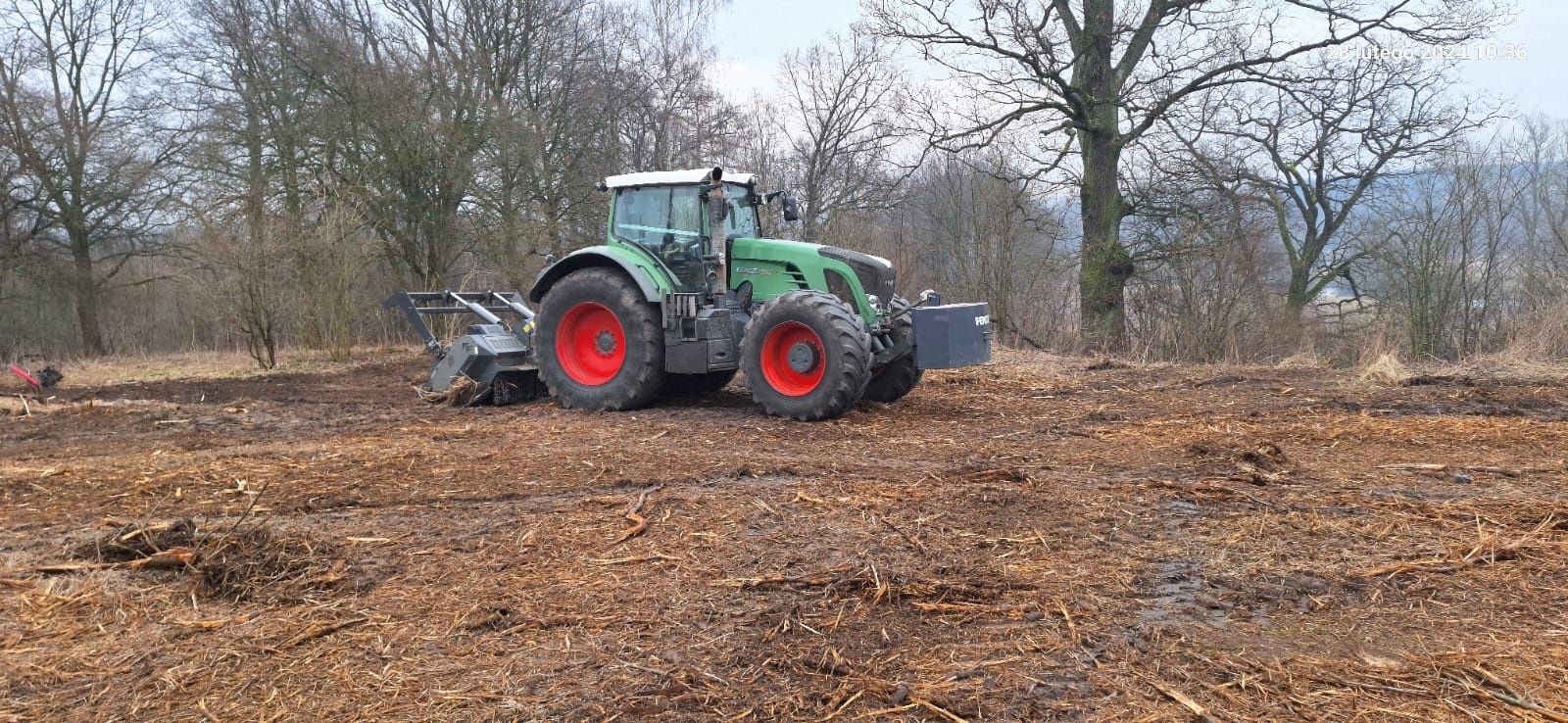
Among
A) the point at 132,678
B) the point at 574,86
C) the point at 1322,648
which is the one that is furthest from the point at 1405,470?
the point at 574,86

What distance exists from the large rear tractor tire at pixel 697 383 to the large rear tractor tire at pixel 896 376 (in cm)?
143

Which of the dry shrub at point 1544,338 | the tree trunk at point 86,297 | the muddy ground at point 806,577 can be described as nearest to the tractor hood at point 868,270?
the muddy ground at point 806,577

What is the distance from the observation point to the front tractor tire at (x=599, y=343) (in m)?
8.15

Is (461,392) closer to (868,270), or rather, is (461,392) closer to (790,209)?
(790,209)

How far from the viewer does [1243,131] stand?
15555 mm

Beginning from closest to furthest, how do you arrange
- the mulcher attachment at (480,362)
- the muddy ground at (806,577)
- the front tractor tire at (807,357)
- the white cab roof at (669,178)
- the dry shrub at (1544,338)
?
the muddy ground at (806,577)
the front tractor tire at (807,357)
the white cab roof at (669,178)
the mulcher attachment at (480,362)
the dry shrub at (1544,338)

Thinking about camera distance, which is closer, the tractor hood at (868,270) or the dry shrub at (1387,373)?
the tractor hood at (868,270)

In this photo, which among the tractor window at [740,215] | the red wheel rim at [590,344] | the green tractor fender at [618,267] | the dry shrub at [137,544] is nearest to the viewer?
the dry shrub at [137,544]

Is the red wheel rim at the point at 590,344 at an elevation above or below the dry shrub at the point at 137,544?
above

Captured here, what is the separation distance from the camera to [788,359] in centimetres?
747

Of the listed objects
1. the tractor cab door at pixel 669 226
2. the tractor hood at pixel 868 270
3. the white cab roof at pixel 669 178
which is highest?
the white cab roof at pixel 669 178

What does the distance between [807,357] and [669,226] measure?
1965 mm

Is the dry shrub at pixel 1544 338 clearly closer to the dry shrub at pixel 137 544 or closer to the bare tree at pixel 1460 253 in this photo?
the bare tree at pixel 1460 253

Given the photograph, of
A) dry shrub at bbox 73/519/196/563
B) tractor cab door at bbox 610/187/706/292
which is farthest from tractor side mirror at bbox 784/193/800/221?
dry shrub at bbox 73/519/196/563
